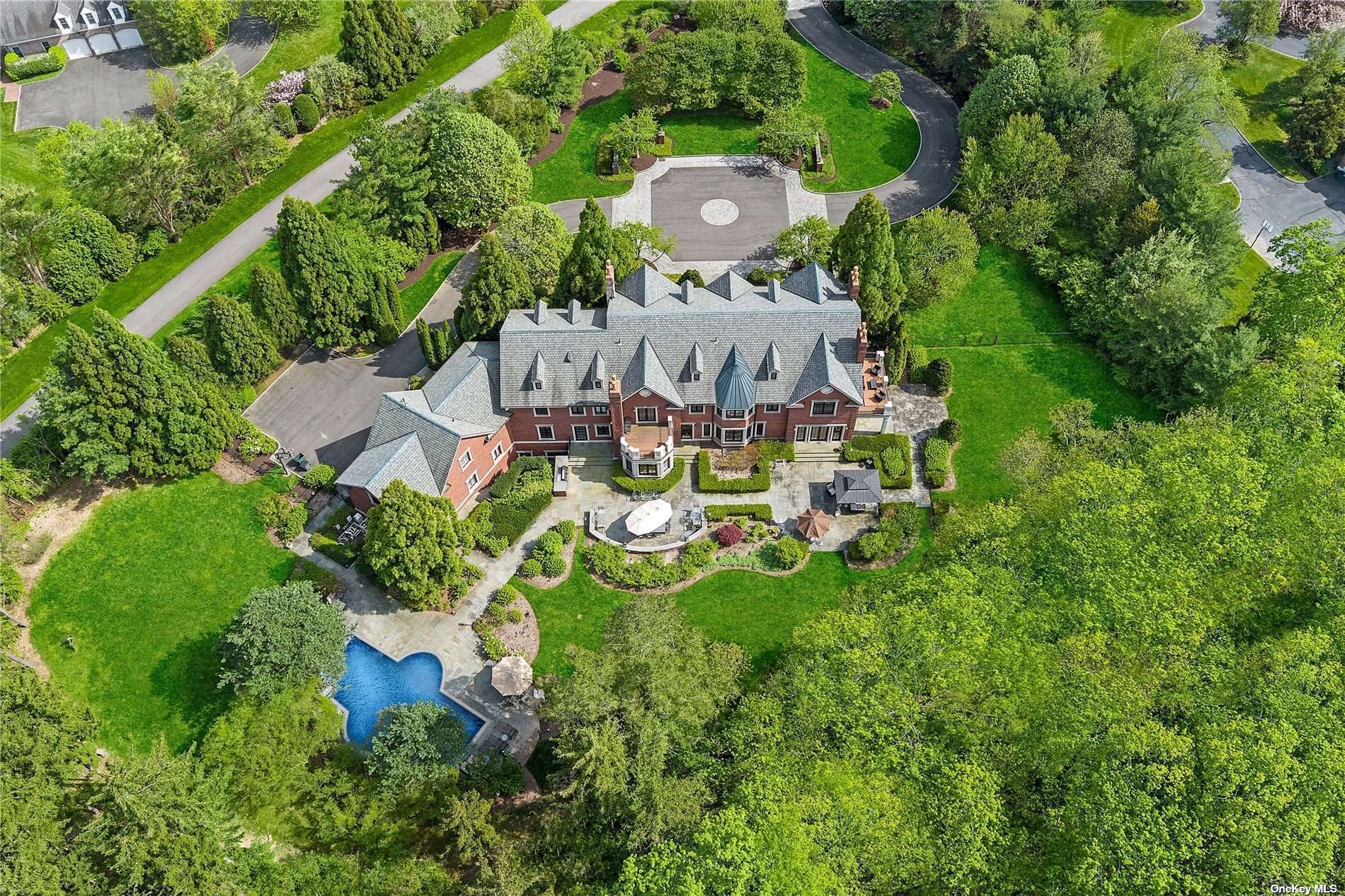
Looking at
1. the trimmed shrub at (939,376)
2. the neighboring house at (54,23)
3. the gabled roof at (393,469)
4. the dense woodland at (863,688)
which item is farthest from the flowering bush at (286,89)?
the trimmed shrub at (939,376)

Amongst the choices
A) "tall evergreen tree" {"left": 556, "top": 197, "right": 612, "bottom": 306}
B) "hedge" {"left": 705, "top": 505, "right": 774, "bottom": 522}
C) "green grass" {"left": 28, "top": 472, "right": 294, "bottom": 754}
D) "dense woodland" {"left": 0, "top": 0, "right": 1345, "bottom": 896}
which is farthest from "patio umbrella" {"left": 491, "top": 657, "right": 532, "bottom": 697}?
"tall evergreen tree" {"left": 556, "top": 197, "right": 612, "bottom": 306}

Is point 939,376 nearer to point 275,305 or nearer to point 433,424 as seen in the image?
point 433,424

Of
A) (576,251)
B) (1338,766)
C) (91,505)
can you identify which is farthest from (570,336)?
(1338,766)

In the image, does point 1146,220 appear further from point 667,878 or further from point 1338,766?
point 667,878

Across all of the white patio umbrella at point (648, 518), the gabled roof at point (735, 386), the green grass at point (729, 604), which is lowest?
the green grass at point (729, 604)

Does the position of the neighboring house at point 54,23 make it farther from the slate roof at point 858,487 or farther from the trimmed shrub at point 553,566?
the slate roof at point 858,487
